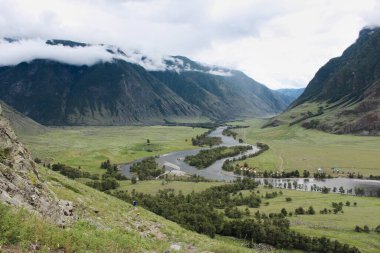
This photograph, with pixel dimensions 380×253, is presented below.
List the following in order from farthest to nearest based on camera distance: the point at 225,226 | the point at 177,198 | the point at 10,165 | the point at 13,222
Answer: the point at 177,198 → the point at 225,226 → the point at 10,165 → the point at 13,222

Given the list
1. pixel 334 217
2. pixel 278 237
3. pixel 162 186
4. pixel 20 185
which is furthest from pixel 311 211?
pixel 20 185

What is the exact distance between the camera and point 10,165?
25766 millimetres

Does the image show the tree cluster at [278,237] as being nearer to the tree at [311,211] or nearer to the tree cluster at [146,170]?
the tree at [311,211]

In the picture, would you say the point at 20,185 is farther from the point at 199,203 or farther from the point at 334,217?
the point at 334,217

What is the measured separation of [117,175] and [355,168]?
115 m

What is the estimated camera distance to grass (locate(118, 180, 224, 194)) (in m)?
137

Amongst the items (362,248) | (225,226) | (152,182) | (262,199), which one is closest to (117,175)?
(152,182)

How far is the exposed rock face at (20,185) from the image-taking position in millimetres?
21797

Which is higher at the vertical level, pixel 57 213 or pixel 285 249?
pixel 57 213

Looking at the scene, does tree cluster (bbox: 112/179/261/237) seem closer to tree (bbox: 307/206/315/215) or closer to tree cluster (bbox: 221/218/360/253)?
tree cluster (bbox: 221/218/360/253)

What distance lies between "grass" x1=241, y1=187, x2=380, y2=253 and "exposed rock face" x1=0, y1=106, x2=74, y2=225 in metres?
72.2

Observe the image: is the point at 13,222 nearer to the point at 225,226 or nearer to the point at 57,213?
the point at 57,213

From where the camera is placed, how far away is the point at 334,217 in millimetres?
100875

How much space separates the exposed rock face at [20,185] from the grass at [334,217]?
72231mm
